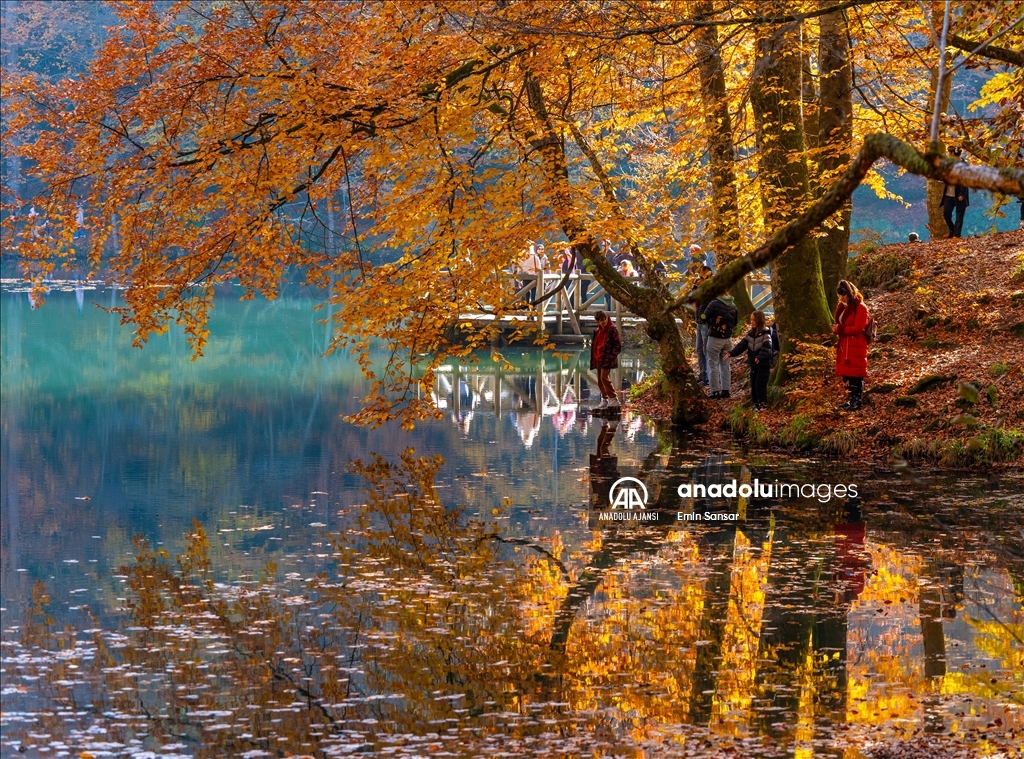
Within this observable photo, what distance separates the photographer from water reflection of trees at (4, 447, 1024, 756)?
5.99m

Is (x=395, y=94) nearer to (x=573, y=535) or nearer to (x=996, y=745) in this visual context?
(x=573, y=535)

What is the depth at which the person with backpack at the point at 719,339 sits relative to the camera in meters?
18.4

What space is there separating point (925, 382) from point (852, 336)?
103cm

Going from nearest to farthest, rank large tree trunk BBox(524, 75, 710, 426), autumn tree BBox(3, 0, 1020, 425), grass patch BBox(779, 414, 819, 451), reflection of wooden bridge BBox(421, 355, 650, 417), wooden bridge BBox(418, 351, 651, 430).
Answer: autumn tree BBox(3, 0, 1020, 425) → large tree trunk BBox(524, 75, 710, 426) → grass patch BBox(779, 414, 819, 451) → wooden bridge BBox(418, 351, 651, 430) → reflection of wooden bridge BBox(421, 355, 650, 417)

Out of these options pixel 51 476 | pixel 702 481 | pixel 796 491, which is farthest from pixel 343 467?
pixel 796 491

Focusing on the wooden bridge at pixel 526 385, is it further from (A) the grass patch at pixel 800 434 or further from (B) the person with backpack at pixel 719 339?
(A) the grass patch at pixel 800 434

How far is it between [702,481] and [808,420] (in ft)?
8.60

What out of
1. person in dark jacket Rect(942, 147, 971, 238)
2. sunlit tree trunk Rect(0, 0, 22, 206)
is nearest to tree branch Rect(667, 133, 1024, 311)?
person in dark jacket Rect(942, 147, 971, 238)

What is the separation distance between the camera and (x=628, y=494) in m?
12.5

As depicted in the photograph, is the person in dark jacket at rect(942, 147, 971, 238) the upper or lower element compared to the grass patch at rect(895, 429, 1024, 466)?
upper

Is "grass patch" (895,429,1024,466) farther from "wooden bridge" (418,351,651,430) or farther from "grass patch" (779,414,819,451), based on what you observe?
"wooden bridge" (418,351,651,430)

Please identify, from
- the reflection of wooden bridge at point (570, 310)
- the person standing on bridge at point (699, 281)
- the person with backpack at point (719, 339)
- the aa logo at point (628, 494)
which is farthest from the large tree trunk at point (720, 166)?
the reflection of wooden bridge at point (570, 310)

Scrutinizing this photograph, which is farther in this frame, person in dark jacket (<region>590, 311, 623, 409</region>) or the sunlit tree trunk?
the sunlit tree trunk

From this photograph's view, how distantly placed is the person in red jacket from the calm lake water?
149 cm
